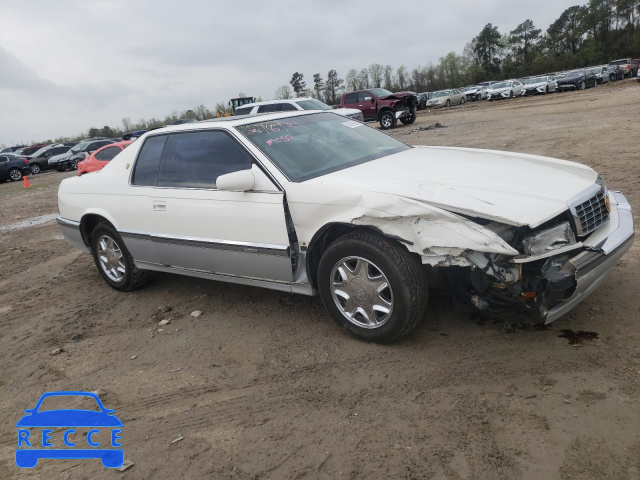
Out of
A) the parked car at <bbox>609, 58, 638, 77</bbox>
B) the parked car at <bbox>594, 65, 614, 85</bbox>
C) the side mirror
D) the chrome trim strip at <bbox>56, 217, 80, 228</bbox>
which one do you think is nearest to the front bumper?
the side mirror

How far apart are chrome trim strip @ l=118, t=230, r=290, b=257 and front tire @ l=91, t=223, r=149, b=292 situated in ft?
1.26

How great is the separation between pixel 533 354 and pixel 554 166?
1510 millimetres

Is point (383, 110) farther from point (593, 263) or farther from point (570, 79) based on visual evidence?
point (593, 263)

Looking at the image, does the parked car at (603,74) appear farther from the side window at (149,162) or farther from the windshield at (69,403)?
the windshield at (69,403)

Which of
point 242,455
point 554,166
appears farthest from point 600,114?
point 242,455

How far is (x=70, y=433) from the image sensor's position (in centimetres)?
305

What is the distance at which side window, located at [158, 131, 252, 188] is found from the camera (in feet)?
13.0

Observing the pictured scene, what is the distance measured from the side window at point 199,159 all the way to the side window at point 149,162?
0.29ft

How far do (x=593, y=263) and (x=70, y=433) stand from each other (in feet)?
11.0

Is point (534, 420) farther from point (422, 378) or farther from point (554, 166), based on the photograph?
point (554, 166)

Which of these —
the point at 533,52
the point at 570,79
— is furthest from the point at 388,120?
the point at 533,52

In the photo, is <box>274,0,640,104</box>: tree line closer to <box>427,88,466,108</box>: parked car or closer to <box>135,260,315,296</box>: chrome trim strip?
<box>427,88,466,108</box>: parked car

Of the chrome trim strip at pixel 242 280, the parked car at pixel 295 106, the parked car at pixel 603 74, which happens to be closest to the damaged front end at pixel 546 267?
the chrome trim strip at pixel 242 280

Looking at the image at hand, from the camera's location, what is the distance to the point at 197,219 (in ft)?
13.3
